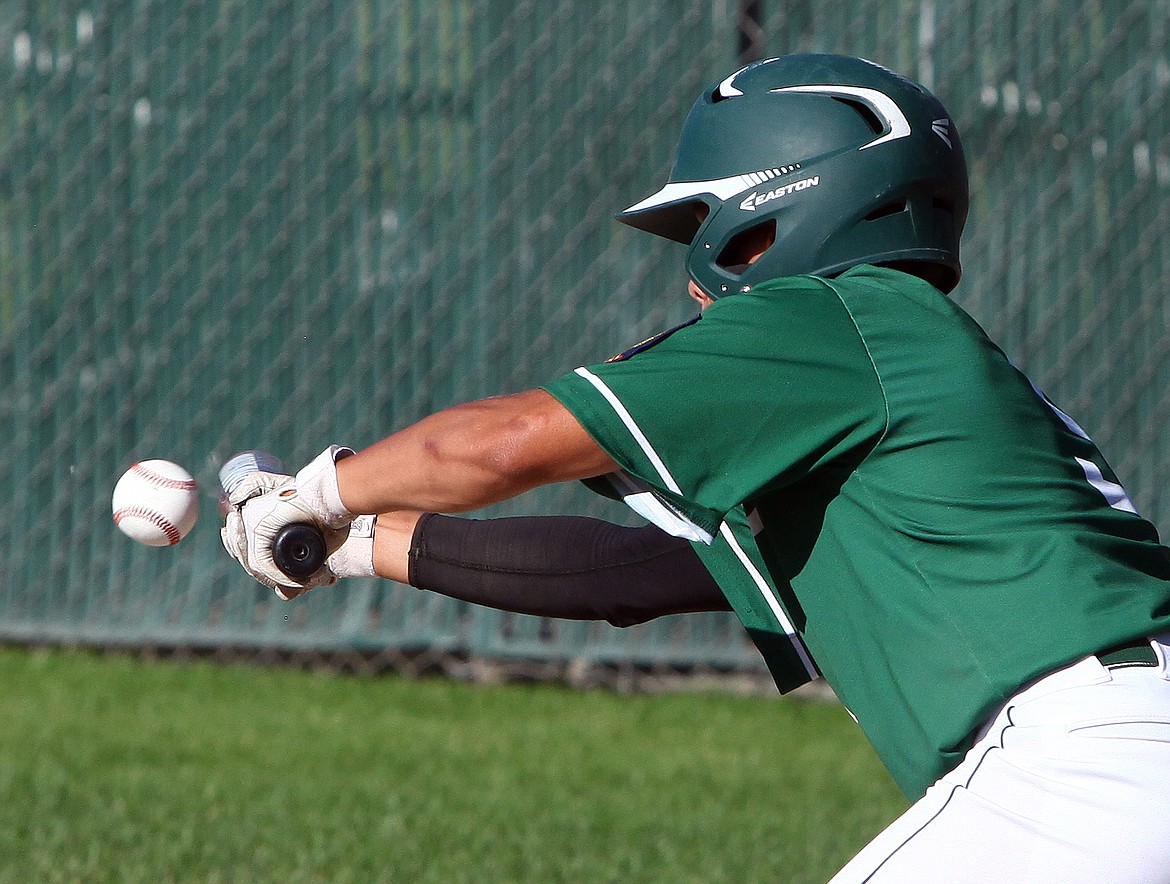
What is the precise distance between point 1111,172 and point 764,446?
206 inches

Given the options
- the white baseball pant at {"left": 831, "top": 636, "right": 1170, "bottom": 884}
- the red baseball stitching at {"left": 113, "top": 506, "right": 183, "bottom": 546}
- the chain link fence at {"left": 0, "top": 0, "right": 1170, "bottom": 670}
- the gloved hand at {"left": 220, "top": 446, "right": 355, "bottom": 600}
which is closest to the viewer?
the white baseball pant at {"left": 831, "top": 636, "right": 1170, "bottom": 884}

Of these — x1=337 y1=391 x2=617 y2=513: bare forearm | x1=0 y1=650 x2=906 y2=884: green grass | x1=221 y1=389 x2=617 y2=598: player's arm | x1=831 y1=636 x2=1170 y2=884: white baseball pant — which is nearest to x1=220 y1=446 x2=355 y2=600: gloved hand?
x1=221 y1=389 x2=617 y2=598: player's arm

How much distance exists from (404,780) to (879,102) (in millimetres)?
3457

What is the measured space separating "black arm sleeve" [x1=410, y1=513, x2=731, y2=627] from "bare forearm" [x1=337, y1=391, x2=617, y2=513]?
3.59ft

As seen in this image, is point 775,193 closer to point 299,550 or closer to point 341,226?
point 299,550

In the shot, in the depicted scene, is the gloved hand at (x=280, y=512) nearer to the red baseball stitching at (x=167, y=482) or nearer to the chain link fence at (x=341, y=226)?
the red baseball stitching at (x=167, y=482)

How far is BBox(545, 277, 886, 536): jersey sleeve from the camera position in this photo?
2.14m

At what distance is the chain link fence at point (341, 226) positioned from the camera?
667 centimetres

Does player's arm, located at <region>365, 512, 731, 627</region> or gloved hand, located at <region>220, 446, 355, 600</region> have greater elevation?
gloved hand, located at <region>220, 446, 355, 600</region>

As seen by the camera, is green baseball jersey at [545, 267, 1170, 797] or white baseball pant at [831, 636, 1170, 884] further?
green baseball jersey at [545, 267, 1170, 797]

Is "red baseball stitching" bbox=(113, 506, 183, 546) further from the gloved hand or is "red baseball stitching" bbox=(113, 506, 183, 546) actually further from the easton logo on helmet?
the easton logo on helmet

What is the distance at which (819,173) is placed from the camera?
2.53 metres

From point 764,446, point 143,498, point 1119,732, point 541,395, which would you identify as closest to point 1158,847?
point 1119,732

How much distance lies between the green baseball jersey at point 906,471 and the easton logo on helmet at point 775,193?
0.28m
